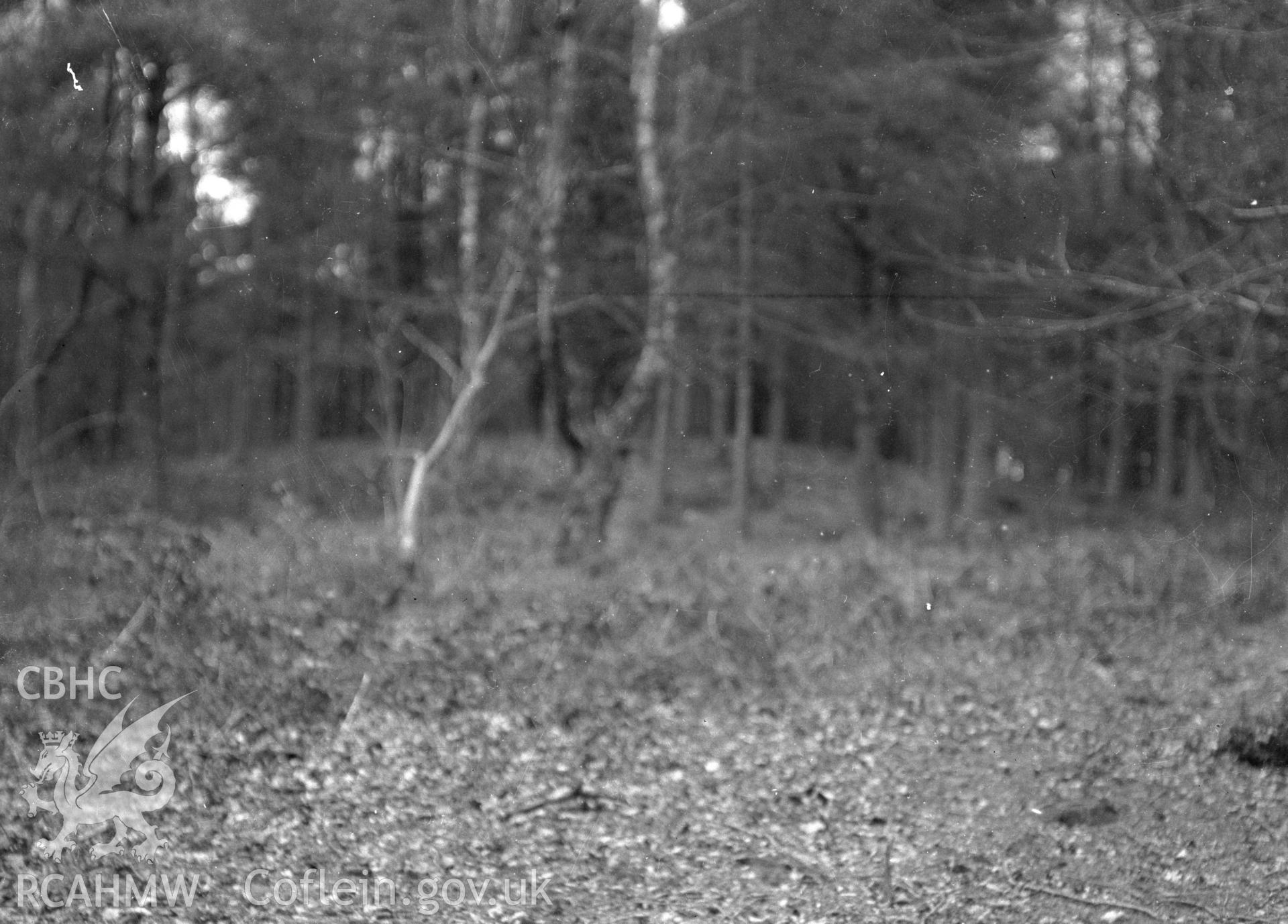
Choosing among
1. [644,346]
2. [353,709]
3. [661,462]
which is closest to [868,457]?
[661,462]

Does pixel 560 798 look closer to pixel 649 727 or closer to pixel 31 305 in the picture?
pixel 649 727

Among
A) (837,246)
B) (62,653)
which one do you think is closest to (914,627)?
(62,653)

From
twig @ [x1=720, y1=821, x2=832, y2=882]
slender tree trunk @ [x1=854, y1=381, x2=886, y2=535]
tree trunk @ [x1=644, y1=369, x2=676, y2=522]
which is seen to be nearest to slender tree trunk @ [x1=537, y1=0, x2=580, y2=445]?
tree trunk @ [x1=644, y1=369, x2=676, y2=522]

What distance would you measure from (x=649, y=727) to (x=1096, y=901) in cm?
313

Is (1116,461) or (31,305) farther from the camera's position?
(1116,461)

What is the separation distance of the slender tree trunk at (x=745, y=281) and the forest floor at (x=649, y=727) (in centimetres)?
618

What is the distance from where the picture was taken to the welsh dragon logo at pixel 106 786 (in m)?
5.16

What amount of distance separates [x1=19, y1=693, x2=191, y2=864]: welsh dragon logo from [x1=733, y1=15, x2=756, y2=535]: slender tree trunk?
1081 centimetres

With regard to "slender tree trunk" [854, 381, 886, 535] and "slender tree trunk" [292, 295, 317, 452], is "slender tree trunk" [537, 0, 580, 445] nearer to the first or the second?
"slender tree trunk" [854, 381, 886, 535]

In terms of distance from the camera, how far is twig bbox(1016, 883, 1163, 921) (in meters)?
4.96

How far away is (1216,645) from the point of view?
909 centimetres

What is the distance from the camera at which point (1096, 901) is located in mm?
5078

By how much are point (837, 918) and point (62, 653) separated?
5.36 metres

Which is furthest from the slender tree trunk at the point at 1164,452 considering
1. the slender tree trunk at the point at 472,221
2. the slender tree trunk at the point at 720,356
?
the slender tree trunk at the point at 472,221
